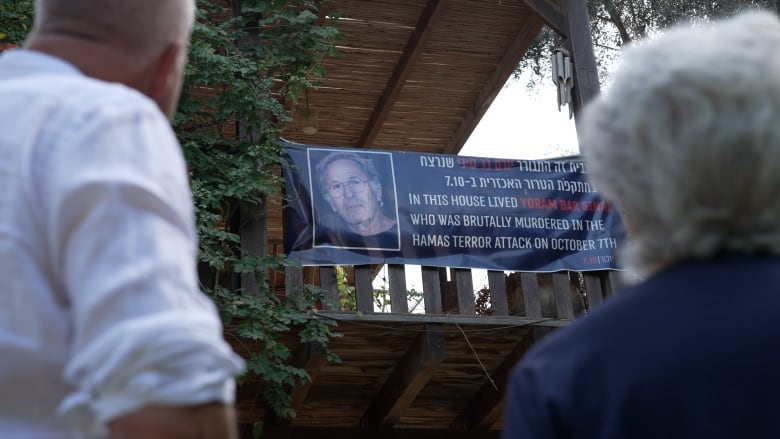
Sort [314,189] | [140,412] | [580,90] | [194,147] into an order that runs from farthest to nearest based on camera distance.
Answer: [580,90], [314,189], [194,147], [140,412]

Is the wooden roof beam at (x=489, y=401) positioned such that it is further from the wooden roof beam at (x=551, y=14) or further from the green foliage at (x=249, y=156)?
the wooden roof beam at (x=551, y=14)

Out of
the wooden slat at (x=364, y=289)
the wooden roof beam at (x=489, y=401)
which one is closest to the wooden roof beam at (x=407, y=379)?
the wooden slat at (x=364, y=289)

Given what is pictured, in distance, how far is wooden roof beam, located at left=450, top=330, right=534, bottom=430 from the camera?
8758 mm

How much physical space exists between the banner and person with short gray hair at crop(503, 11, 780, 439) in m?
6.45

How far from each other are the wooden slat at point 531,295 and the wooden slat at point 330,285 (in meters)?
1.42

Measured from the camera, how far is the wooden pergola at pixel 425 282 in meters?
8.10

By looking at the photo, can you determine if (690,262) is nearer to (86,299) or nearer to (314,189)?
(86,299)

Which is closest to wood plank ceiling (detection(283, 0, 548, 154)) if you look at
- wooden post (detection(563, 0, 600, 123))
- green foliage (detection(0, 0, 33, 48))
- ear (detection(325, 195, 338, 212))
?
wooden post (detection(563, 0, 600, 123))

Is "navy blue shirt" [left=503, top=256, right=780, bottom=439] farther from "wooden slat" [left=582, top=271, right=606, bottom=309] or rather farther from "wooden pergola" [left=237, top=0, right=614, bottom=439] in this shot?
"wooden slat" [left=582, top=271, right=606, bottom=309]

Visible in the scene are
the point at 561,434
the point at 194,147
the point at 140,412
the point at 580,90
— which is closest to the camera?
the point at 140,412

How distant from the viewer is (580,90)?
9.44 m

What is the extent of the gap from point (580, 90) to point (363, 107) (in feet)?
7.55

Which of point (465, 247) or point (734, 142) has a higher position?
point (465, 247)

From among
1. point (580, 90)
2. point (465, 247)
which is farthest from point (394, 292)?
point (580, 90)
